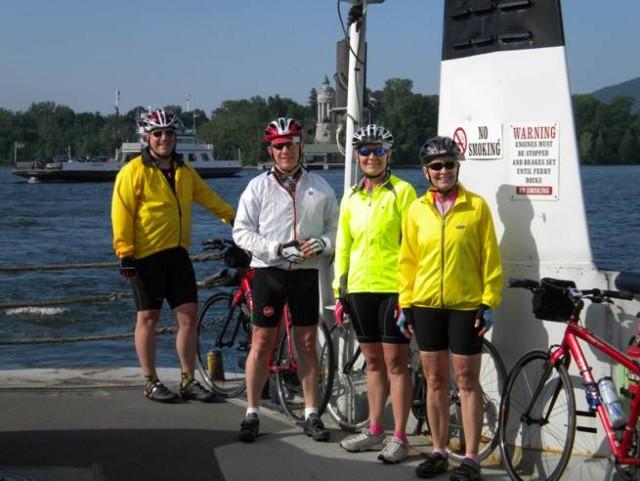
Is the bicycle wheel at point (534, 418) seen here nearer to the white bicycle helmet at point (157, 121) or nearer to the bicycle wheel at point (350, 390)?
the bicycle wheel at point (350, 390)

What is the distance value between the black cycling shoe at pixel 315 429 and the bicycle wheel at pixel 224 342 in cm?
118

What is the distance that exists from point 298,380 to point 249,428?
732 mm

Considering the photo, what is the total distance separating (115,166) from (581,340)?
10438 centimetres

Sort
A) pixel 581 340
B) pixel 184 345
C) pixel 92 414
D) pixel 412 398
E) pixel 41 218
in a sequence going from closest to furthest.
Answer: pixel 581 340, pixel 412 398, pixel 92 414, pixel 184 345, pixel 41 218

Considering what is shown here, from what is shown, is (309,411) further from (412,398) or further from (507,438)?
(507,438)

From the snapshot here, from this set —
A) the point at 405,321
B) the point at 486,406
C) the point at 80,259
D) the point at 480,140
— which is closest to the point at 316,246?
the point at 405,321

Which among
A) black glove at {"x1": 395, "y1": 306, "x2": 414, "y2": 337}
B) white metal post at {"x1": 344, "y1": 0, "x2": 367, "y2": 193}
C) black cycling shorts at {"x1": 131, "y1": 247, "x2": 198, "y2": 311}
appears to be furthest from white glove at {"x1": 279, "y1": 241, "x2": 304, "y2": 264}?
black cycling shorts at {"x1": 131, "y1": 247, "x2": 198, "y2": 311}

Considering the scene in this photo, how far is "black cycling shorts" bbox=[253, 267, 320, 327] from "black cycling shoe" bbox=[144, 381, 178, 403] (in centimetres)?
122

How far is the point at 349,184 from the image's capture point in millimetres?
7371

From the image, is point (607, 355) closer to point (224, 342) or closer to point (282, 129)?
point (282, 129)

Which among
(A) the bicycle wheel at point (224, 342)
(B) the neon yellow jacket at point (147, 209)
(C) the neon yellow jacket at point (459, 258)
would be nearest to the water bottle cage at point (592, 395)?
(C) the neon yellow jacket at point (459, 258)

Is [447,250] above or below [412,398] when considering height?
above

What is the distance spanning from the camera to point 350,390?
7113 millimetres

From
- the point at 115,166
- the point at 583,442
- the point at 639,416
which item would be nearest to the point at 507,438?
the point at 583,442
